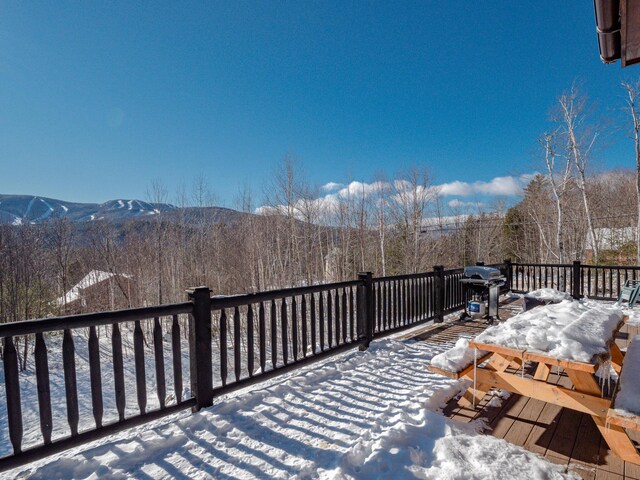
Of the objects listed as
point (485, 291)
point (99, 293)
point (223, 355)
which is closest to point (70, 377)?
point (223, 355)

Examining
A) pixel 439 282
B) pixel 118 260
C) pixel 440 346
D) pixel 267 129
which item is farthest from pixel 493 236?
pixel 118 260

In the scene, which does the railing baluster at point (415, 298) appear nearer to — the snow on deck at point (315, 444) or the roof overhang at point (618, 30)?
the snow on deck at point (315, 444)

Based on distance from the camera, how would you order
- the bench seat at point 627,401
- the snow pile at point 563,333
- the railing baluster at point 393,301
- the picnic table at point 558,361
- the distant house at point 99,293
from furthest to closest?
the distant house at point 99,293 < the railing baluster at point 393,301 < the snow pile at point 563,333 < the picnic table at point 558,361 < the bench seat at point 627,401

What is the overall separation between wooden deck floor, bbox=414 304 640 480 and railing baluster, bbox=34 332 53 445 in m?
2.54

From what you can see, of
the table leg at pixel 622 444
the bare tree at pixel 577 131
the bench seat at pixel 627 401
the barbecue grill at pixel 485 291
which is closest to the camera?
the bench seat at pixel 627 401

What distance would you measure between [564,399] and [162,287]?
14696 millimetres

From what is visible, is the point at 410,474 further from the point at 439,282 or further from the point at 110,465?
the point at 439,282

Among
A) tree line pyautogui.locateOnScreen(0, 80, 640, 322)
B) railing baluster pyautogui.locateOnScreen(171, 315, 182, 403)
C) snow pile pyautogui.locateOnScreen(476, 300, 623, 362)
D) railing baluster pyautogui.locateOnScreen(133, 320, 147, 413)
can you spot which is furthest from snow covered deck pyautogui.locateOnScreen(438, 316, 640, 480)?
tree line pyautogui.locateOnScreen(0, 80, 640, 322)

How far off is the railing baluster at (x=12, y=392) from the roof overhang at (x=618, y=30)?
4.05m

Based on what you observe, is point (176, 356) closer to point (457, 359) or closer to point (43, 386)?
point (43, 386)

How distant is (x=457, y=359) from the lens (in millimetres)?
2258

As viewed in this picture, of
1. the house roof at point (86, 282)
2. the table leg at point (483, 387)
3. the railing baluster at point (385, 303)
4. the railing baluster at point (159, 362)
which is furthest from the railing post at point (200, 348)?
the house roof at point (86, 282)

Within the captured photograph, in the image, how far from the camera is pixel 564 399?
6.17 ft

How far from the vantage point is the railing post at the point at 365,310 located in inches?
152
